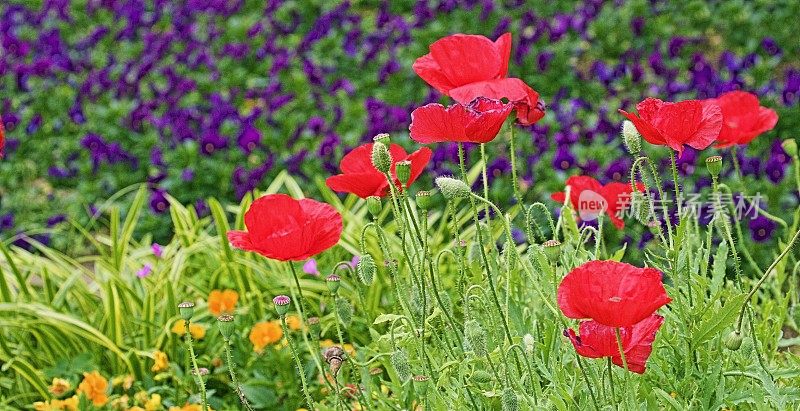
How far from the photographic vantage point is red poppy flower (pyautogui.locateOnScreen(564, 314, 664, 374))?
1.27m

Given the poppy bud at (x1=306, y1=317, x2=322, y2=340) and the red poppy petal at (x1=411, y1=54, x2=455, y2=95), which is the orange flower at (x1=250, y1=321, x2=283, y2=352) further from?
the red poppy petal at (x1=411, y1=54, x2=455, y2=95)

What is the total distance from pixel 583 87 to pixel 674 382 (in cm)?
276

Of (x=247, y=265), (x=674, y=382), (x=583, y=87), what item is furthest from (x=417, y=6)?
(x=674, y=382)

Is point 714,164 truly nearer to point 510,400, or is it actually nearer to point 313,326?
point 510,400

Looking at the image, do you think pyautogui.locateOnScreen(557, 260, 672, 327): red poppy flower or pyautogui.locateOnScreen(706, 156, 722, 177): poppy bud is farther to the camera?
pyautogui.locateOnScreen(706, 156, 722, 177): poppy bud

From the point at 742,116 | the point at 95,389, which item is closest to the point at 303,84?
the point at 95,389

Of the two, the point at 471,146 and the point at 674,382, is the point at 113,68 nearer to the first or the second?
the point at 471,146

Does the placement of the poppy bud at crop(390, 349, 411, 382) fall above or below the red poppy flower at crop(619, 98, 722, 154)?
below

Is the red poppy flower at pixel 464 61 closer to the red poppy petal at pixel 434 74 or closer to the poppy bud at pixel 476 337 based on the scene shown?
Answer: the red poppy petal at pixel 434 74

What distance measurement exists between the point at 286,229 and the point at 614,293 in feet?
1.61

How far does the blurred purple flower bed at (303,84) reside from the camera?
11.8ft

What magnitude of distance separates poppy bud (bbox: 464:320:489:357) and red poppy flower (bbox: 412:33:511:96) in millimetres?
347

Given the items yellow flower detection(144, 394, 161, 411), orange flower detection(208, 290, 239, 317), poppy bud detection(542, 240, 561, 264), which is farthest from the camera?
orange flower detection(208, 290, 239, 317)

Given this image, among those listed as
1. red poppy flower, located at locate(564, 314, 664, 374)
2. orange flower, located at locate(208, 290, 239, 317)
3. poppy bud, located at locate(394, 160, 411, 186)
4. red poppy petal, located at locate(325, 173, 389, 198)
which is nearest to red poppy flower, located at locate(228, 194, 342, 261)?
red poppy petal, located at locate(325, 173, 389, 198)
